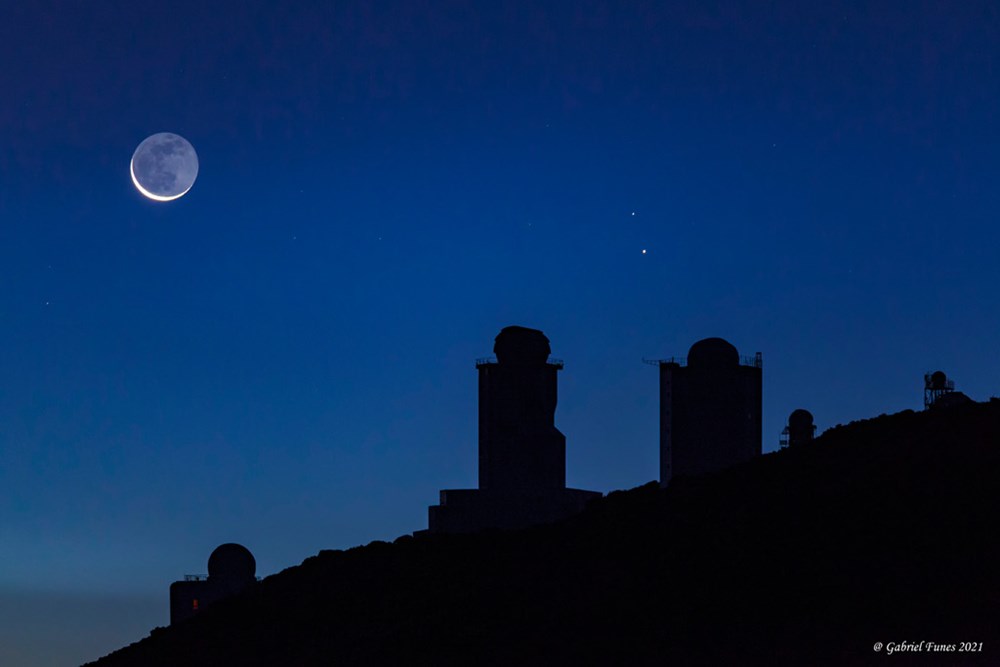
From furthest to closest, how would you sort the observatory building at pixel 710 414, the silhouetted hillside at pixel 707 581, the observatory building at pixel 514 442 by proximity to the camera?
the observatory building at pixel 514 442 < the observatory building at pixel 710 414 < the silhouetted hillside at pixel 707 581

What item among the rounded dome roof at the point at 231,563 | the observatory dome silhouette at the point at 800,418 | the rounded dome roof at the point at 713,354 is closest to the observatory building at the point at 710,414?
the rounded dome roof at the point at 713,354

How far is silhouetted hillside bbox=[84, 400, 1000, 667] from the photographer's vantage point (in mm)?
26562

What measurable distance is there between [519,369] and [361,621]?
26291mm

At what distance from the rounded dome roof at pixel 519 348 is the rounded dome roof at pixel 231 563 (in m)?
13.5

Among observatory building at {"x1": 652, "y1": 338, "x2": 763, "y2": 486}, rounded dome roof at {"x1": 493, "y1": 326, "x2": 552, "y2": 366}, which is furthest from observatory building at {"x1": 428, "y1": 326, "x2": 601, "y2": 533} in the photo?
observatory building at {"x1": 652, "y1": 338, "x2": 763, "y2": 486}

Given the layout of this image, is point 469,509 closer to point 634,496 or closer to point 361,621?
point 634,496

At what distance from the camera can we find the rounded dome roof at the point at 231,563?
5706cm

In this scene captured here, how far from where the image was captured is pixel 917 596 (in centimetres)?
2675

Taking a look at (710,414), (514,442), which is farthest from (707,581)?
(514,442)

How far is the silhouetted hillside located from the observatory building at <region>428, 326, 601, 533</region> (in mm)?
16297

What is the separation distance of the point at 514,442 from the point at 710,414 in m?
9.36

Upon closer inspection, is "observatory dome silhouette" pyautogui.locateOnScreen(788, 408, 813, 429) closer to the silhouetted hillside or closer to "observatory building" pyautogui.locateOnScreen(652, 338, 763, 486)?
"observatory building" pyautogui.locateOnScreen(652, 338, 763, 486)

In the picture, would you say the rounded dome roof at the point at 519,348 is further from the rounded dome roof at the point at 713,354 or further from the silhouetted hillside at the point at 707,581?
the silhouetted hillside at the point at 707,581

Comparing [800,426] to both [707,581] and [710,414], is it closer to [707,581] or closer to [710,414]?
[710,414]
